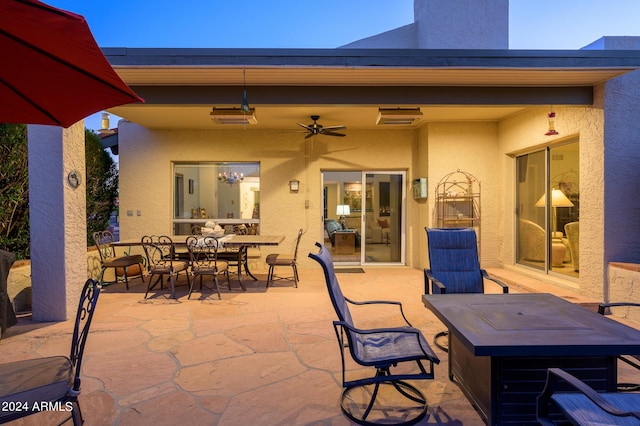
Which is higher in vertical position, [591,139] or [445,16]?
[445,16]

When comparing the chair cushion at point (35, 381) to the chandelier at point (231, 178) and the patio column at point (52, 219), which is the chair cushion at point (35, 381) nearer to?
the patio column at point (52, 219)

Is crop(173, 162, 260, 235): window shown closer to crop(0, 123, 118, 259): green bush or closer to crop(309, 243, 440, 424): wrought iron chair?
crop(0, 123, 118, 259): green bush

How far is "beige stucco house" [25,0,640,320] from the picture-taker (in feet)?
13.7

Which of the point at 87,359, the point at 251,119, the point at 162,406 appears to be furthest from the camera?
the point at 251,119

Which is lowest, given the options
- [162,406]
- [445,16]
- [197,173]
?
[162,406]

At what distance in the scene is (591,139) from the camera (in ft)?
15.6

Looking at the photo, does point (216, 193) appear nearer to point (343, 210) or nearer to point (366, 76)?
point (343, 210)

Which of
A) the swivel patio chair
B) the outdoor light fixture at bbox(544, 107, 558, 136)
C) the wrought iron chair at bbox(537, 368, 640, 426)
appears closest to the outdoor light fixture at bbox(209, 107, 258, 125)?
the swivel patio chair

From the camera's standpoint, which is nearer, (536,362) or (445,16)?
(536,362)

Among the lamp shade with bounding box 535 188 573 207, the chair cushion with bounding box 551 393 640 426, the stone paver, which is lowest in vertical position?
the stone paver

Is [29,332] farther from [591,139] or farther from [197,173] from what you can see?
[591,139]

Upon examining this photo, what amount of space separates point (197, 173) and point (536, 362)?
7330 millimetres

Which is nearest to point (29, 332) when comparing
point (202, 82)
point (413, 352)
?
point (202, 82)

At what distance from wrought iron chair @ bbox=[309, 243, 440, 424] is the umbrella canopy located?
1560 millimetres
